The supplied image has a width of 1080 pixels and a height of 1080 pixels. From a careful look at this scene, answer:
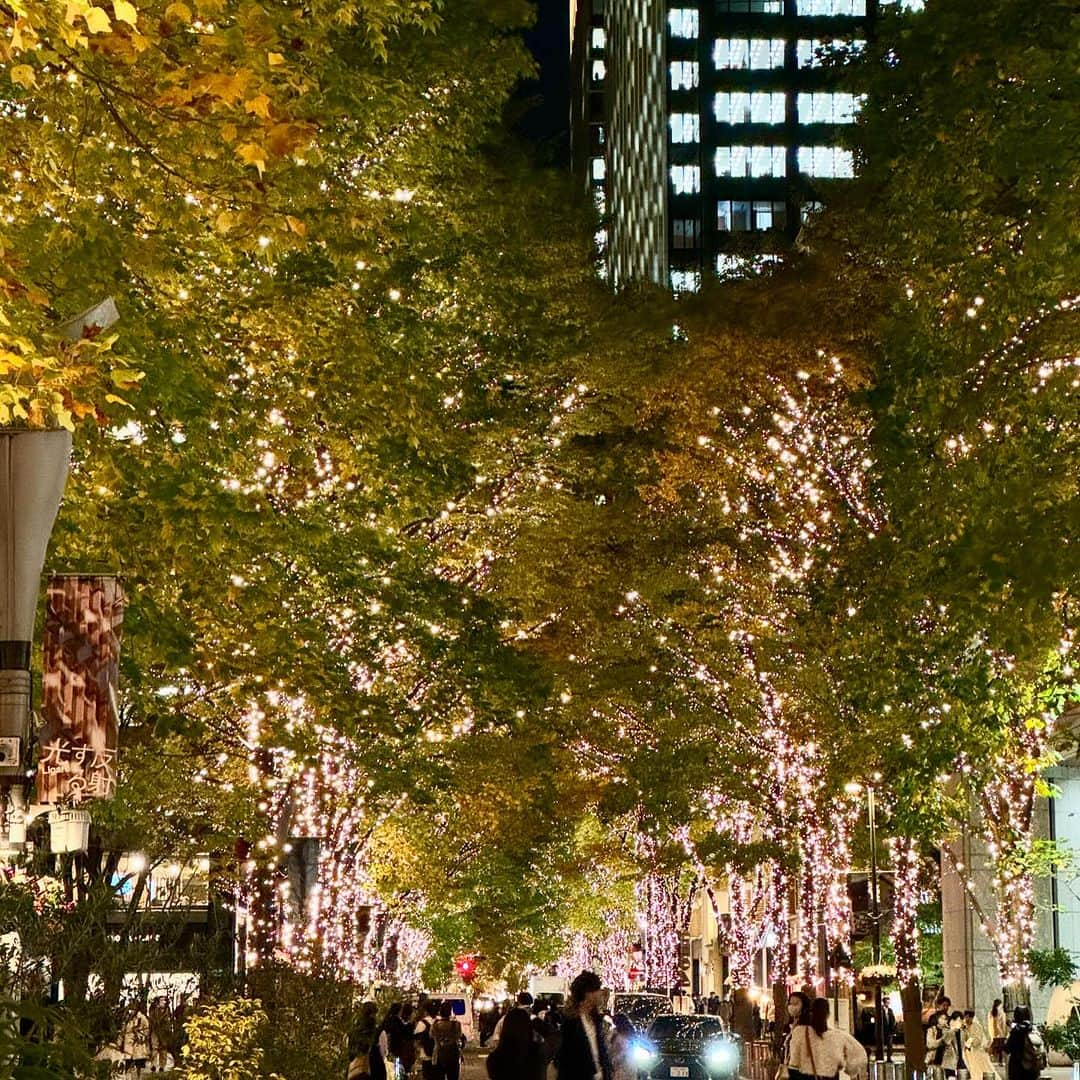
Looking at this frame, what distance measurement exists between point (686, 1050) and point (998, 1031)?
7895 millimetres

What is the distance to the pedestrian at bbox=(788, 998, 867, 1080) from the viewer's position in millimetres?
16297

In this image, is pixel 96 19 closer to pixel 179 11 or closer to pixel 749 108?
pixel 179 11

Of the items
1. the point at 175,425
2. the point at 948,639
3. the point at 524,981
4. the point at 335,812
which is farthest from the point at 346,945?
the point at 524,981

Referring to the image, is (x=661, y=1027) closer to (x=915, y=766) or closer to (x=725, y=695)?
(x=725, y=695)

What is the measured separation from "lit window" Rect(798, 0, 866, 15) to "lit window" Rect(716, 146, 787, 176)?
12.1 meters

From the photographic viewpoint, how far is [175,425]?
50.2 feet

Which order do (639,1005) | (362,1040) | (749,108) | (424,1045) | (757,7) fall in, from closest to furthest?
(362,1040)
(424,1045)
(639,1005)
(749,108)
(757,7)

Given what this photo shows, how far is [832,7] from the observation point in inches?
5748

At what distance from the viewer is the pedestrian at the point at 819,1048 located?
16297 mm

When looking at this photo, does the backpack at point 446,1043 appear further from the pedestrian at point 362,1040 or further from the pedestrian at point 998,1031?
the pedestrian at point 998,1031

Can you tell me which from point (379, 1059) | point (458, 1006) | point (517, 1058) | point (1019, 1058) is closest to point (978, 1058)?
point (1019, 1058)

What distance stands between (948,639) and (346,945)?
22.4 meters

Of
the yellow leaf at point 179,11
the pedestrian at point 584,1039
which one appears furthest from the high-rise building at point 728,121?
the yellow leaf at point 179,11

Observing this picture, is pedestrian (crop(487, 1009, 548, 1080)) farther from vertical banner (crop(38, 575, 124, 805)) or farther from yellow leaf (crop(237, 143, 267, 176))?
yellow leaf (crop(237, 143, 267, 176))
